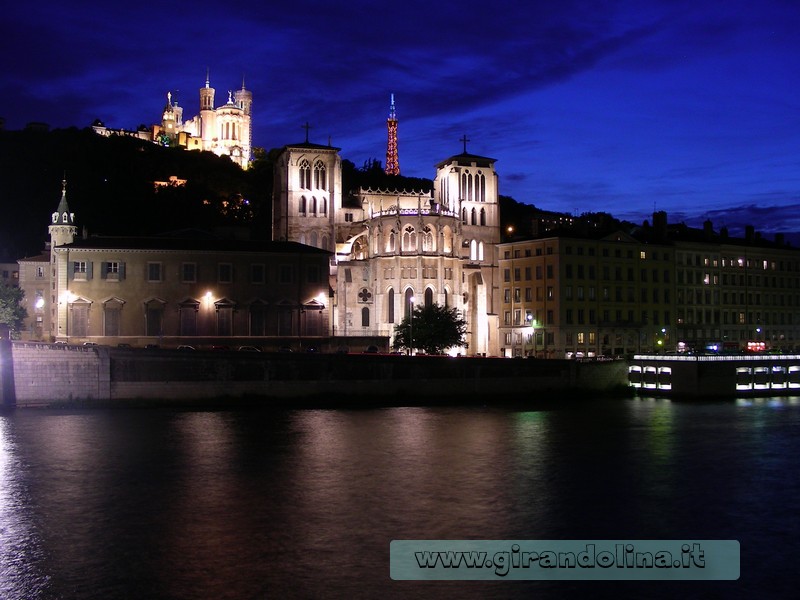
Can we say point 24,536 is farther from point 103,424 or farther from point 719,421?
point 719,421

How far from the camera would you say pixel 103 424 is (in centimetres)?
4797

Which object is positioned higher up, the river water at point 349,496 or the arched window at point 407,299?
the arched window at point 407,299

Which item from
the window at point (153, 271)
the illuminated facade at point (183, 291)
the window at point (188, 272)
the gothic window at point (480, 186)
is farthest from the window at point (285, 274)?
the gothic window at point (480, 186)

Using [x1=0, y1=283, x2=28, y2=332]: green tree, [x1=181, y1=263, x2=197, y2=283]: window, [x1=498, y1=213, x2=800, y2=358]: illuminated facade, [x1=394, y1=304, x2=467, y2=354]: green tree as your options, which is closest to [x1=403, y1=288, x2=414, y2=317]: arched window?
[x1=394, y1=304, x2=467, y2=354]: green tree

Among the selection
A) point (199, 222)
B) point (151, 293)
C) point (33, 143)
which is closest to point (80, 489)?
point (151, 293)

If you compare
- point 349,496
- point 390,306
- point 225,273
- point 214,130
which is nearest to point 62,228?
point 225,273

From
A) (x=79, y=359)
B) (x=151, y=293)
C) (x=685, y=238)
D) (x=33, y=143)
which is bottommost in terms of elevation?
(x=79, y=359)

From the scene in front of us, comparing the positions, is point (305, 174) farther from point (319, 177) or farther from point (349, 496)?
point (349, 496)

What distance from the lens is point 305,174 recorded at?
90500 millimetres

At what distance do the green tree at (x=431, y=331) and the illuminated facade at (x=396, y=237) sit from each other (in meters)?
3.96

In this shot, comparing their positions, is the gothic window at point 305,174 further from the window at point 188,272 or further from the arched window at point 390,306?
the window at point 188,272

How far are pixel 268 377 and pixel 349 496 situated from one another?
26.0 meters

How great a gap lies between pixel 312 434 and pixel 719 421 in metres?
23.2

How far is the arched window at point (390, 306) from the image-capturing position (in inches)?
3196
